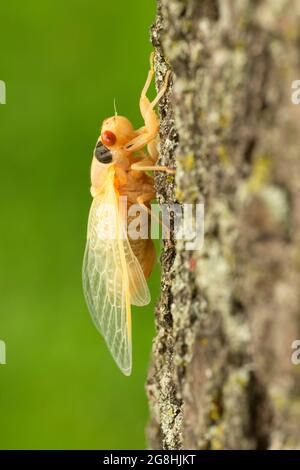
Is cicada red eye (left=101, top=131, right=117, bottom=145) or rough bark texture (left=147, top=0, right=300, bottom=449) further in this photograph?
cicada red eye (left=101, top=131, right=117, bottom=145)

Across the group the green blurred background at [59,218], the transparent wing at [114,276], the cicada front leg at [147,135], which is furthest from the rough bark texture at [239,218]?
the green blurred background at [59,218]

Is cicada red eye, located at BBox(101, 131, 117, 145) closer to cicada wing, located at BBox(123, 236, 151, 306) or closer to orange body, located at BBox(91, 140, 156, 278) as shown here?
orange body, located at BBox(91, 140, 156, 278)

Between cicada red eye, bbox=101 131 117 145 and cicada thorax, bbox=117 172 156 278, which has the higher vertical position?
cicada red eye, bbox=101 131 117 145

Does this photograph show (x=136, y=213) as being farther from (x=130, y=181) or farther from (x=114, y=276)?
(x=114, y=276)

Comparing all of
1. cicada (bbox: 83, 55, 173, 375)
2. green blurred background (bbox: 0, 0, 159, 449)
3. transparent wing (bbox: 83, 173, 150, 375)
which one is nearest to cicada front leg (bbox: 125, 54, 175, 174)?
cicada (bbox: 83, 55, 173, 375)

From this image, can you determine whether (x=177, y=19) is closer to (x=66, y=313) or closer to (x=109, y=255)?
(x=109, y=255)

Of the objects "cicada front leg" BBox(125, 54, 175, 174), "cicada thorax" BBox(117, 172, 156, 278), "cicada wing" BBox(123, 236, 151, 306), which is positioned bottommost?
"cicada wing" BBox(123, 236, 151, 306)

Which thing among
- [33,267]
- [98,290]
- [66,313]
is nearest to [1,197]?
[33,267]
